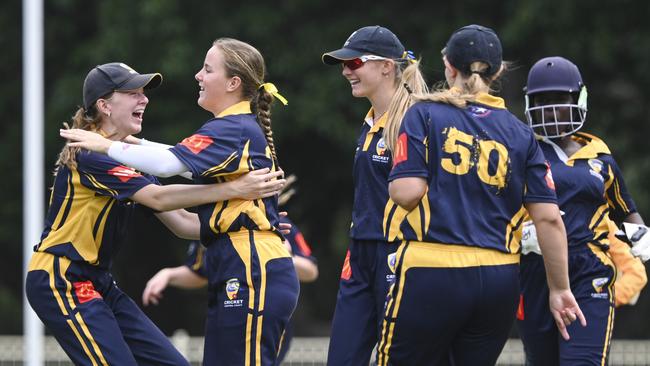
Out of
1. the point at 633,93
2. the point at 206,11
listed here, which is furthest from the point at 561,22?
the point at 206,11

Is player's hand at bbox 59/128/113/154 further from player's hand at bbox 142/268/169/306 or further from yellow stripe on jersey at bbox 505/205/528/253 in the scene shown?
player's hand at bbox 142/268/169/306

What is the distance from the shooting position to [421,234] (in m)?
4.90

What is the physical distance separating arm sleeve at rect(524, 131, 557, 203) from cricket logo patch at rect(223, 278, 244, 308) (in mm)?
1340

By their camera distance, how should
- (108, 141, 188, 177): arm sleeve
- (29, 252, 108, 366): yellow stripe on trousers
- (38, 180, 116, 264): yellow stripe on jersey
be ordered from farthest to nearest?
(38, 180, 116, 264): yellow stripe on jersey < (29, 252, 108, 366): yellow stripe on trousers < (108, 141, 188, 177): arm sleeve

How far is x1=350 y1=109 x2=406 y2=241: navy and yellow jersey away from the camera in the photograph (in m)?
5.69

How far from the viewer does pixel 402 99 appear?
570cm

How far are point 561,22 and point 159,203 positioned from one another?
882cm

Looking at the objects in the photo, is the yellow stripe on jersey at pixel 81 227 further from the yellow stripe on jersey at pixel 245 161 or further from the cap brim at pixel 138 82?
the yellow stripe on jersey at pixel 245 161

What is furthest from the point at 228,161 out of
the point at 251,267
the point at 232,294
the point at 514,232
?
the point at 514,232

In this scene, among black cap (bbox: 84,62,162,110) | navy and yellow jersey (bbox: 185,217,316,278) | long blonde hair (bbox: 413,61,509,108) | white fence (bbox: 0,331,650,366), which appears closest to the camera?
long blonde hair (bbox: 413,61,509,108)

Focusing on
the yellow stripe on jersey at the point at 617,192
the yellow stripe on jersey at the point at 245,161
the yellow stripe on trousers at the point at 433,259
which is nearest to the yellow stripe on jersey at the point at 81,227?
the yellow stripe on jersey at the point at 245,161

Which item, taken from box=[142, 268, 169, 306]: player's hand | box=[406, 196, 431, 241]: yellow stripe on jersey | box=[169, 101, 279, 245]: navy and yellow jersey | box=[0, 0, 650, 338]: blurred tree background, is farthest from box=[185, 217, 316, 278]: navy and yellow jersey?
box=[0, 0, 650, 338]: blurred tree background

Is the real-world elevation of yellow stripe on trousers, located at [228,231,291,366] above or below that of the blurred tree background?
below

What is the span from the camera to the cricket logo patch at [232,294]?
5.30 m
